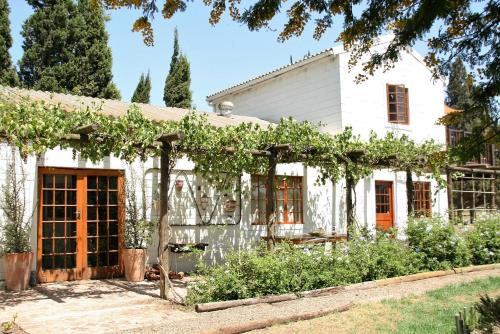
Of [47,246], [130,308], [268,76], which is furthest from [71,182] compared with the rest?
[268,76]

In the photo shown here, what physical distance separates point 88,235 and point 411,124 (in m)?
10.1

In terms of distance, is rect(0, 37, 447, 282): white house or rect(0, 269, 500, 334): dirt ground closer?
rect(0, 269, 500, 334): dirt ground

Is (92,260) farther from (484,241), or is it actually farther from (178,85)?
(178,85)

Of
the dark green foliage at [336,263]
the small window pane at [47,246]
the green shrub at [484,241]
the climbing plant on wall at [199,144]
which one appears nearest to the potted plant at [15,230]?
the small window pane at [47,246]

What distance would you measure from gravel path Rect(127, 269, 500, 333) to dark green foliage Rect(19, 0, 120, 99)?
12848 millimetres

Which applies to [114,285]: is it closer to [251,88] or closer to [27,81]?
[251,88]

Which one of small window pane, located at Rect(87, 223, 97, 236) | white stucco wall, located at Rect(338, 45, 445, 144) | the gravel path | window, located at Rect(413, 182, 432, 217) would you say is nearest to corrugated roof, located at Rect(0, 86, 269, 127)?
small window pane, located at Rect(87, 223, 97, 236)

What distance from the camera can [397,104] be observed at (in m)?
15.2

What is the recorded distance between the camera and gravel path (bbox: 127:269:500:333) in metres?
5.82

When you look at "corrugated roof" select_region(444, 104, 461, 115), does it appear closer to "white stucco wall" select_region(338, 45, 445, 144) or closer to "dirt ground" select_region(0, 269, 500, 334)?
"white stucco wall" select_region(338, 45, 445, 144)

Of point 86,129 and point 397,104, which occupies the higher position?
point 397,104

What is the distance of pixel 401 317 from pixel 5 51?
15.3m

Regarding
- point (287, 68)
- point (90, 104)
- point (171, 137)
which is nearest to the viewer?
point (171, 137)

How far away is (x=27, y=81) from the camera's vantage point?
1783cm
